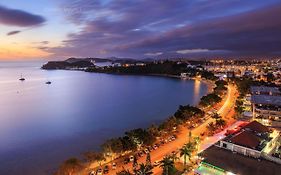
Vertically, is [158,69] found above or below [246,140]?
above

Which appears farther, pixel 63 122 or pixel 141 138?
pixel 63 122

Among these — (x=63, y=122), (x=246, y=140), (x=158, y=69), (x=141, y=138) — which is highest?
(x=158, y=69)

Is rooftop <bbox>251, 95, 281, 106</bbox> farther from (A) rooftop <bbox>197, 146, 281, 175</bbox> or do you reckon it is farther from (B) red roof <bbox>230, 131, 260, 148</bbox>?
(A) rooftop <bbox>197, 146, 281, 175</bbox>

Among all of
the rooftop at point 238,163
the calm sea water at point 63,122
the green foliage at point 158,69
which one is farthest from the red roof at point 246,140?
the green foliage at point 158,69

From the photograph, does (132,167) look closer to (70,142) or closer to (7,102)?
(70,142)

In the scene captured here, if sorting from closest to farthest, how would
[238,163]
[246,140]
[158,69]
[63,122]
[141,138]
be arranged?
1. [238,163]
2. [246,140]
3. [141,138]
4. [63,122]
5. [158,69]

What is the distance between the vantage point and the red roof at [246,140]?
18.7 m

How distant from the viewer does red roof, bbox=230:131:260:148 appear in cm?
1869

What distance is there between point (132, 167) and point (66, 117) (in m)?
30.0

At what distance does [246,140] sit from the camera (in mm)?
19094

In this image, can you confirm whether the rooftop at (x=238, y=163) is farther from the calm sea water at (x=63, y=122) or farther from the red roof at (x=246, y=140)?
the calm sea water at (x=63, y=122)

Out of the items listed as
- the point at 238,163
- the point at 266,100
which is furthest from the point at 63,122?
the point at 238,163

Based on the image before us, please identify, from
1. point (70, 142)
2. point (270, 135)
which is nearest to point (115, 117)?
point (70, 142)

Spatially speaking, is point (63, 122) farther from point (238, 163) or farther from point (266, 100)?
point (238, 163)
